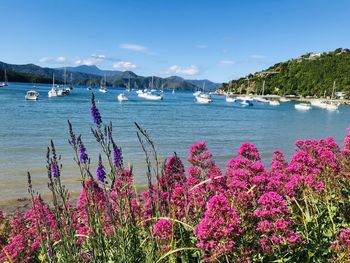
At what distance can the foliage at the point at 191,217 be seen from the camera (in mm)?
3168

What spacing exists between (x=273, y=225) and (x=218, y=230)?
59 cm

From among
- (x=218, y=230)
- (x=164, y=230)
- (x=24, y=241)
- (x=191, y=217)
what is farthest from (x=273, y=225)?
(x=24, y=241)

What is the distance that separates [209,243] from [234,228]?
23 cm

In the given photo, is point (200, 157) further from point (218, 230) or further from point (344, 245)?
point (218, 230)

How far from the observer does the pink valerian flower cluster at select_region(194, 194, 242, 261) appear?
2.95 m

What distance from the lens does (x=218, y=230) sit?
2.93 meters

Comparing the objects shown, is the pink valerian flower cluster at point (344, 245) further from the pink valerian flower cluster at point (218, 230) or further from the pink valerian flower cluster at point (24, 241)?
the pink valerian flower cluster at point (24, 241)

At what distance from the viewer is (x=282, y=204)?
3.35 m

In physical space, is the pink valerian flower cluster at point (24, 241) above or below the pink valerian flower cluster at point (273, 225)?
below

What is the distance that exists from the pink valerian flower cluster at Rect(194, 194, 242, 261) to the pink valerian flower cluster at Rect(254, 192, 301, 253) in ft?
1.06

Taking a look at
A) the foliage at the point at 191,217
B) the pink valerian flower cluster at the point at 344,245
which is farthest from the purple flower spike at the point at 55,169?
the pink valerian flower cluster at the point at 344,245

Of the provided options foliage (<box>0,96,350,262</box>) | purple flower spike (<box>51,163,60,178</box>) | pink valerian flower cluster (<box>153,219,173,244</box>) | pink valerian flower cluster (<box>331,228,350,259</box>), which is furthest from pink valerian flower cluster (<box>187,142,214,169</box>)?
purple flower spike (<box>51,163,60,178</box>)

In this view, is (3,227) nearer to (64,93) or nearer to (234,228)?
(234,228)

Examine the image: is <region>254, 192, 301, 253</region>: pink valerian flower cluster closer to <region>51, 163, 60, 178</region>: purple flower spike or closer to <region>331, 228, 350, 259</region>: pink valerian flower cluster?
<region>331, 228, 350, 259</region>: pink valerian flower cluster
